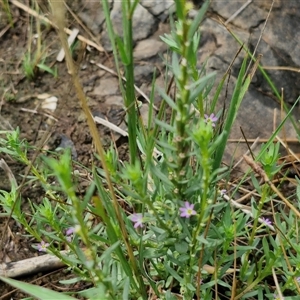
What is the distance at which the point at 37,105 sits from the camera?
2.23 m

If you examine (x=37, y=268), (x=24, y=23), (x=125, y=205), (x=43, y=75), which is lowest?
(x=37, y=268)

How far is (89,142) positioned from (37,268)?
0.60m

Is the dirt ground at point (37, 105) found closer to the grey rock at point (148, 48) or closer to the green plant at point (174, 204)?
the grey rock at point (148, 48)

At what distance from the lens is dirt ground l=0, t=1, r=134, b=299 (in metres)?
1.93

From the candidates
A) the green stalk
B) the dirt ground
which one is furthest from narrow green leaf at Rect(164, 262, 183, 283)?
the dirt ground

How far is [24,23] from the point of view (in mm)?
2479

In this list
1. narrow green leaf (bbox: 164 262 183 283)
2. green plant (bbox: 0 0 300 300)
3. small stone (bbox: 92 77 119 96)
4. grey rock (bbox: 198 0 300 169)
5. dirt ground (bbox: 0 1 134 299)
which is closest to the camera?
green plant (bbox: 0 0 300 300)

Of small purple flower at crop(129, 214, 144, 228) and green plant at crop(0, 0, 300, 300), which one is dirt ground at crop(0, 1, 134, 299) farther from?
small purple flower at crop(129, 214, 144, 228)

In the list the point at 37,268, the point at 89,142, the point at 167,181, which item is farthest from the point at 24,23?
the point at 167,181

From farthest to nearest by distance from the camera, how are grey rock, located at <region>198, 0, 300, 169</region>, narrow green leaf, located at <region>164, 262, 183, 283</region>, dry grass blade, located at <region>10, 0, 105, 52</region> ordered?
dry grass blade, located at <region>10, 0, 105, 52</region> < grey rock, located at <region>198, 0, 300, 169</region> < narrow green leaf, located at <region>164, 262, 183, 283</region>

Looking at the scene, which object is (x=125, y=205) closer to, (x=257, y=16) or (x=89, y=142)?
(x=89, y=142)

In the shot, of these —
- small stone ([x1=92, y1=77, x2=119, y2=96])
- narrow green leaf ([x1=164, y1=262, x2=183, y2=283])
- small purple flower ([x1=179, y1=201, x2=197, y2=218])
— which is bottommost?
narrow green leaf ([x1=164, y1=262, x2=183, y2=283])

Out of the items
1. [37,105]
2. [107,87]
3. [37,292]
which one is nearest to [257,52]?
[107,87]

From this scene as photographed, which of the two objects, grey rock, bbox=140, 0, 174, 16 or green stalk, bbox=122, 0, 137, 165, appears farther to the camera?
grey rock, bbox=140, 0, 174, 16
